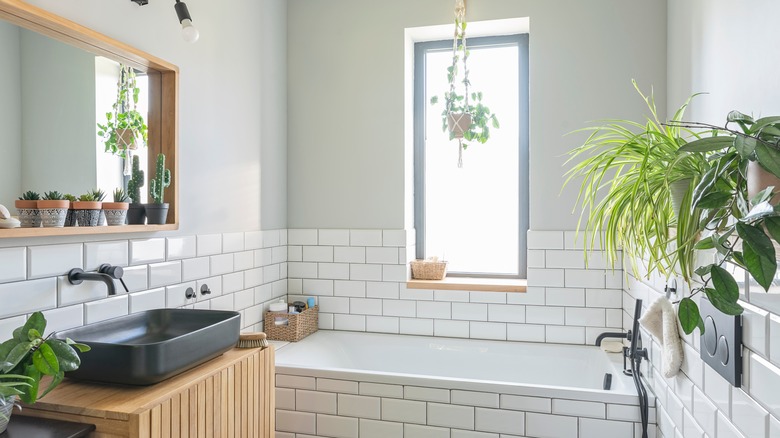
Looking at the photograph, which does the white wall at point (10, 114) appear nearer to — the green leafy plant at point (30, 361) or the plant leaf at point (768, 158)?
the green leafy plant at point (30, 361)

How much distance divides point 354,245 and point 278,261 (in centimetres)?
50

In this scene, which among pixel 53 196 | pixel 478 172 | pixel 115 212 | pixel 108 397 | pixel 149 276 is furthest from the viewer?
Answer: pixel 478 172

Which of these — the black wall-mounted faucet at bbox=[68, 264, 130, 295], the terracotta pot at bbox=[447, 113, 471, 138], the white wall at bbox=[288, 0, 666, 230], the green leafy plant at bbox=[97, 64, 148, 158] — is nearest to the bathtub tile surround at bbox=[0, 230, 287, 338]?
the black wall-mounted faucet at bbox=[68, 264, 130, 295]

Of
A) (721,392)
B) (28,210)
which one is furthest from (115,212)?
(721,392)

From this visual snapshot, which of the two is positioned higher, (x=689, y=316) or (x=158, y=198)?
(x=158, y=198)

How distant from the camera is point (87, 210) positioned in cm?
181

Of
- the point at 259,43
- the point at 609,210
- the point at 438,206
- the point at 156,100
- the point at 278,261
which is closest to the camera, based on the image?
the point at 609,210

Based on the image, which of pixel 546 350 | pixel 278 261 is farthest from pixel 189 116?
pixel 546 350

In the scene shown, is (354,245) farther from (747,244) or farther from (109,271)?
(747,244)

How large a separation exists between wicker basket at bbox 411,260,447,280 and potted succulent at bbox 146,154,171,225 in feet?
5.43

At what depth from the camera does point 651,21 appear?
9.45 feet

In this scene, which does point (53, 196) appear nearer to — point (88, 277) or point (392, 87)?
point (88, 277)

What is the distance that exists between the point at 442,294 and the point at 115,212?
6.34 feet

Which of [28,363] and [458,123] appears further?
[458,123]
